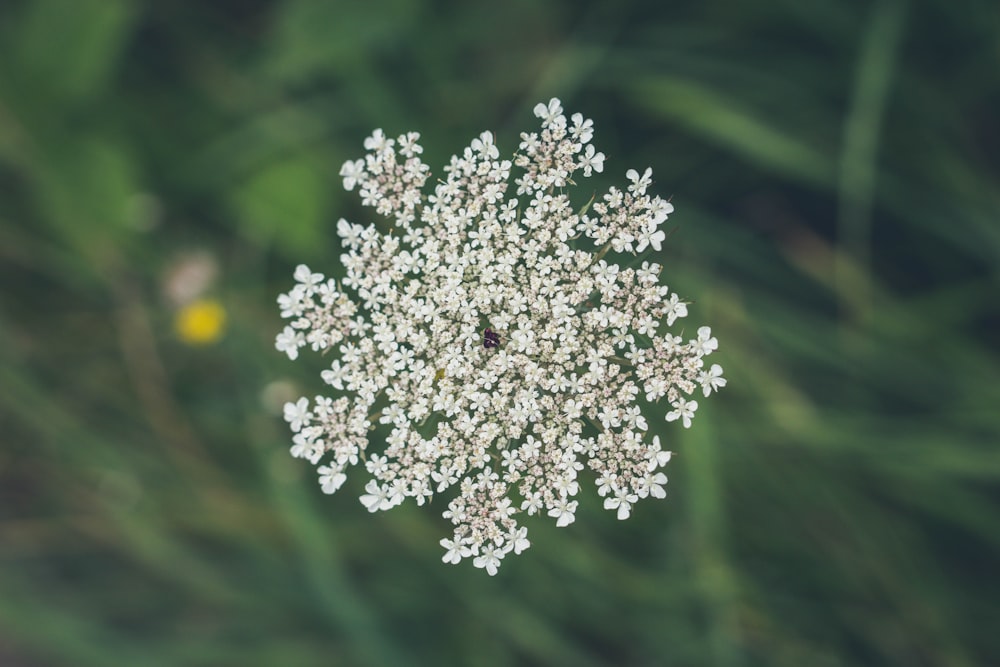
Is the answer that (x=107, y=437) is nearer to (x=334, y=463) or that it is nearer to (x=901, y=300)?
(x=334, y=463)

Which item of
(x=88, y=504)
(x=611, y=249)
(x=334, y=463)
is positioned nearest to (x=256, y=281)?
(x=88, y=504)

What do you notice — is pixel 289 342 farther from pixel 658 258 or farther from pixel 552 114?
pixel 658 258

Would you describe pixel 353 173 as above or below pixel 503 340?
above

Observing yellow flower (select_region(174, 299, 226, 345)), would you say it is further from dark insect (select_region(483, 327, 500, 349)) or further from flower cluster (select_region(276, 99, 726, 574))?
dark insect (select_region(483, 327, 500, 349))

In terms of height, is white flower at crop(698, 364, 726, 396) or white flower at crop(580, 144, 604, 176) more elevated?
white flower at crop(580, 144, 604, 176)

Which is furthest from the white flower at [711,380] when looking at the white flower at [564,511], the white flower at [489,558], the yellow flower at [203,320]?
the yellow flower at [203,320]

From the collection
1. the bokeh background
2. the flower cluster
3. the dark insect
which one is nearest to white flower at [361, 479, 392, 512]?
the flower cluster

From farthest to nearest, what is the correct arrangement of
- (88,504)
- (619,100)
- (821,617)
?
(88,504) → (619,100) → (821,617)

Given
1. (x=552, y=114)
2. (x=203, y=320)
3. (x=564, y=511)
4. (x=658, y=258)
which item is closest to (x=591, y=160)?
(x=552, y=114)
